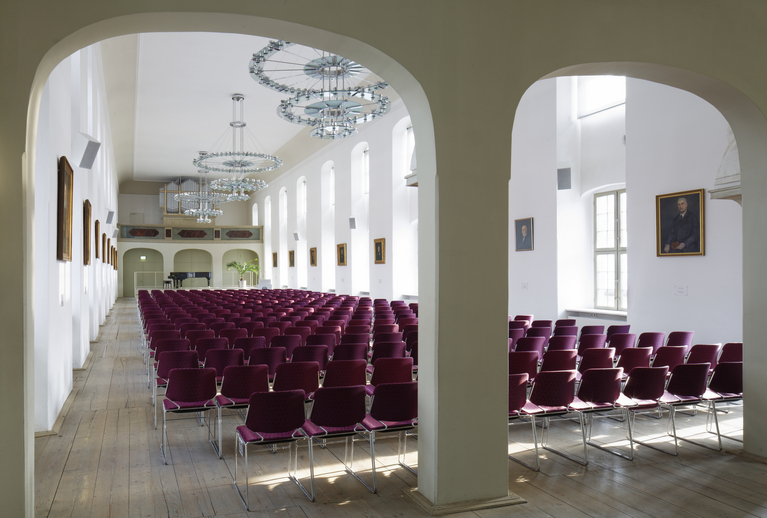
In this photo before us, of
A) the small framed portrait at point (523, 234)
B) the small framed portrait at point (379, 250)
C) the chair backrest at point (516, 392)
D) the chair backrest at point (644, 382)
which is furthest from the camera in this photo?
the small framed portrait at point (379, 250)

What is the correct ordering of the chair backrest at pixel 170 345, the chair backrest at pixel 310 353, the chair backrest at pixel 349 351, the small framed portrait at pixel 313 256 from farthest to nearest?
the small framed portrait at pixel 313 256
the chair backrest at pixel 170 345
the chair backrest at pixel 349 351
the chair backrest at pixel 310 353

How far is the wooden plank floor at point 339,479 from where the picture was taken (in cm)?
401

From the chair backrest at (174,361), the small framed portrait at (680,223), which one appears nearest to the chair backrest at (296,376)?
the chair backrest at (174,361)

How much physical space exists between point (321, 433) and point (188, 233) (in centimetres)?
3247

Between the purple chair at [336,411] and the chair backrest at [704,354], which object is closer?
the purple chair at [336,411]

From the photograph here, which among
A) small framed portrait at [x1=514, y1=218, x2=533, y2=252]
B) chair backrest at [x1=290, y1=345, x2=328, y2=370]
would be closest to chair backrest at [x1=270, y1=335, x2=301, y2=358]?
chair backrest at [x1=290, y1=345, x2=328, y2=370]

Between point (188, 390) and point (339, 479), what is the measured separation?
159 centimetres

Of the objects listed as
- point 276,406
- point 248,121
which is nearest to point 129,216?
point 248,121

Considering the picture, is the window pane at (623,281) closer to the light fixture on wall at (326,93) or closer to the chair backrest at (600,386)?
the light fixture on wall at (326,93)

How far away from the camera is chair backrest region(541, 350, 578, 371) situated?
619 centimetres

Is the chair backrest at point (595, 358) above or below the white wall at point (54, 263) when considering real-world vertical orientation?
below

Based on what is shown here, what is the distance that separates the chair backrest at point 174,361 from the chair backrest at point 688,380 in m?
4.66

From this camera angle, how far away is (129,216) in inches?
1436

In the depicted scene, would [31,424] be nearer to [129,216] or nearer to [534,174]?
[534,174]
